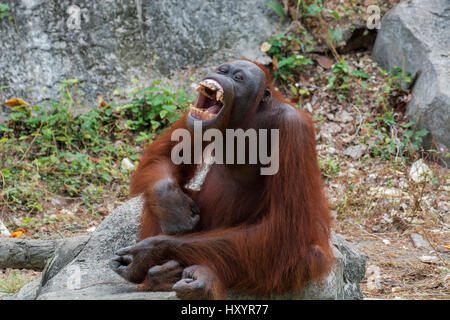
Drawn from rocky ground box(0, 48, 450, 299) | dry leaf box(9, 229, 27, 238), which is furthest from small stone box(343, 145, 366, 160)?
dry leaf box(9, 229, 27, 238)

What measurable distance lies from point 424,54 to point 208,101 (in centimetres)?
425

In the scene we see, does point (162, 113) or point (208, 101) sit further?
point (162, 113)

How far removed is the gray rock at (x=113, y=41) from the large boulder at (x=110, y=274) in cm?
293

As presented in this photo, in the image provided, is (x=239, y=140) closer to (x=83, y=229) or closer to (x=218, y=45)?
(x=83, y=229)

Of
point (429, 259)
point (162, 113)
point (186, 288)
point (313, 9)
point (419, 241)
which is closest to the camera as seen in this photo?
point (186, 288)

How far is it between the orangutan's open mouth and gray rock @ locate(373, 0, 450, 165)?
368 centimetres

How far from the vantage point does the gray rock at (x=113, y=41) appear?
6.88 meters

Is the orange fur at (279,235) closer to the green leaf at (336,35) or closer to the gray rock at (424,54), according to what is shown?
the gray rock at (424,54)

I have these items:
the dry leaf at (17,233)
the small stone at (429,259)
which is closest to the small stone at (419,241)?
the small stone at (429,259)

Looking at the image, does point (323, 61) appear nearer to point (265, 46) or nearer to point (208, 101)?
point (265, 46)

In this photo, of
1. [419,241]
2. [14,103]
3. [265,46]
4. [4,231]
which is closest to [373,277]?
[419,241]

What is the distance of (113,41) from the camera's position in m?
6.99

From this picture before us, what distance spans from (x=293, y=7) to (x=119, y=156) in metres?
2.76
